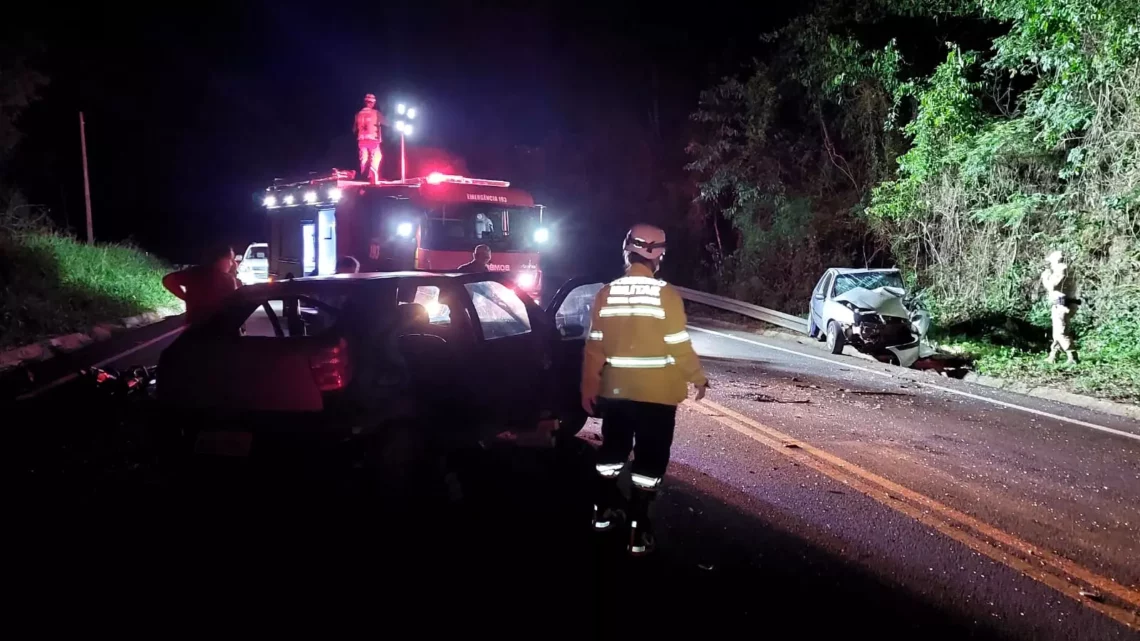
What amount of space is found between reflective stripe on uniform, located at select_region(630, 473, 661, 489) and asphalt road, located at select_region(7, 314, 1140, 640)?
422mm

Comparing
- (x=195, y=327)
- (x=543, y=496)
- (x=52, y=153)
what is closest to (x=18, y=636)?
(x=195, y=327)

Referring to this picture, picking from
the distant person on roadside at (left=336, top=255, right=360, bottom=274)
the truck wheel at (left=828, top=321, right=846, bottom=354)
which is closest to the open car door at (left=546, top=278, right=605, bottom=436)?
the distant person on roadside at (left=336, top=255, right=360, bottom=274)

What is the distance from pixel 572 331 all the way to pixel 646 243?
7.19ft

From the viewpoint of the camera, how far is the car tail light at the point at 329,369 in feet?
15.9

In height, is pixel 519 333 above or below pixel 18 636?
above

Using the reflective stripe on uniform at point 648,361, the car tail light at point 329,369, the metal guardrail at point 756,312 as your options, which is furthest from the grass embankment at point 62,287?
the metal guardrail at point 756,312

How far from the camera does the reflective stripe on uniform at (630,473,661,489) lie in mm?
4391

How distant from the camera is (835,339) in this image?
14.1 meters

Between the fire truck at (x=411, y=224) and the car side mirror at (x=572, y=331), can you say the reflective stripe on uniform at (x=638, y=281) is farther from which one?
the fire truck at (x=411, y=224)

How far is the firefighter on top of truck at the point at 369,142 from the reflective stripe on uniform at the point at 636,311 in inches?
434

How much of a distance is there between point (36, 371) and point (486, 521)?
895 centimetres

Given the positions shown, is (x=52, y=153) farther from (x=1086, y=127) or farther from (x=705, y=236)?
(x=1086, y=127)

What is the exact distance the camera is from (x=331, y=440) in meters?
4.90

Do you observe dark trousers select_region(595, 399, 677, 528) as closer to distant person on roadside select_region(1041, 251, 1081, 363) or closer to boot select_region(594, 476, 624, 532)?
boot select_region(594, 476, 624, 532)
